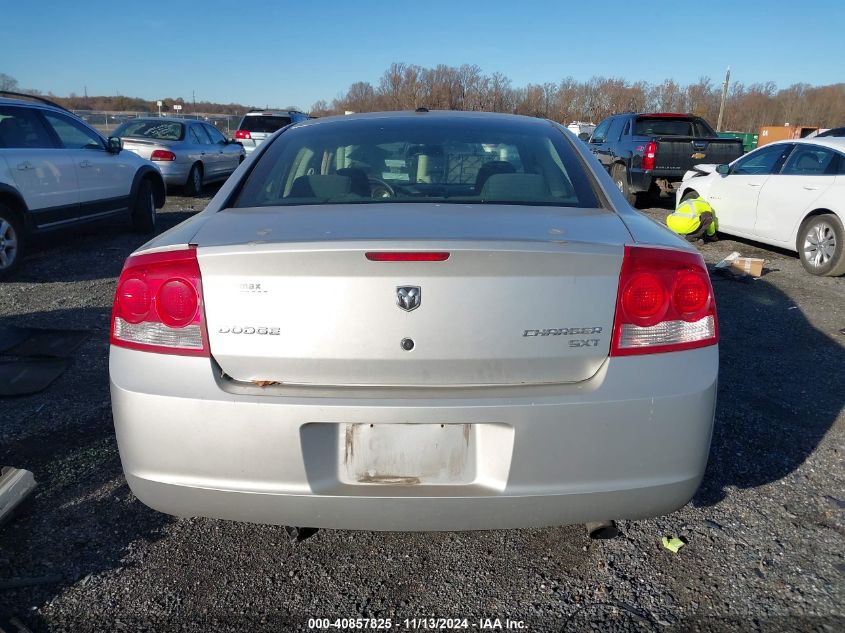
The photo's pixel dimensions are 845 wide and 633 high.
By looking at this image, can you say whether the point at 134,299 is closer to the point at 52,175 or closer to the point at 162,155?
the point at 52,175

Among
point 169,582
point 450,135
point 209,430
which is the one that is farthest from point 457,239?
point 169,582

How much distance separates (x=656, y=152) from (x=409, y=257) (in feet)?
35.4

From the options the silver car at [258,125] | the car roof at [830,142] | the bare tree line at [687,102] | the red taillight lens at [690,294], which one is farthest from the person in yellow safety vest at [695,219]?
the bare tree line at [687,102]

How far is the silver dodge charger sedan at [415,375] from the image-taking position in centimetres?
198

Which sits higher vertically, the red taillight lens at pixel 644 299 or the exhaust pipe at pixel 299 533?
the red taillight lens at pixel 644 299

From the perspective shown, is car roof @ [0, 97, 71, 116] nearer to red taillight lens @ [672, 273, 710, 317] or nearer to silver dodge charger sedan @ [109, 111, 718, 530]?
silver dodge charger sedan @ [109, 111, 718, 530]

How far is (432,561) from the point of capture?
2.60 meters

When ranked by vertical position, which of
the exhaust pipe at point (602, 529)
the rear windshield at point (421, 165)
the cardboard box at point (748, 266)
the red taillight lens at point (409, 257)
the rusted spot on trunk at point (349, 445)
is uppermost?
the rear windshield at point (421, 165)

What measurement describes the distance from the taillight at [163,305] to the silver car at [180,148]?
11629mm

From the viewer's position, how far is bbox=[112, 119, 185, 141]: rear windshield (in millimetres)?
13625

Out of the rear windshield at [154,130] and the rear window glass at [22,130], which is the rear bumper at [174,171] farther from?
the rear window glass at [22,130]

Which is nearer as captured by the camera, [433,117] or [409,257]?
[409,257]

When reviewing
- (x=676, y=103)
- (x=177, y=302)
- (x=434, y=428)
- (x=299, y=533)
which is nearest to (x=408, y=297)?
(x=434, y=428)

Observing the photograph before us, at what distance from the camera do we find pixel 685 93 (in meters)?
62.2
